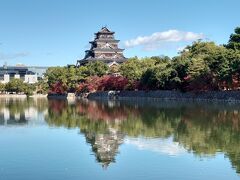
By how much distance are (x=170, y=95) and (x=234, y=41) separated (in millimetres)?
10107

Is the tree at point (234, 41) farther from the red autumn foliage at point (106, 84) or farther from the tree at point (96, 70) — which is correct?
the tree at point (96, 70)

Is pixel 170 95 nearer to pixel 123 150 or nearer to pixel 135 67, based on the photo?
pixel 135 67

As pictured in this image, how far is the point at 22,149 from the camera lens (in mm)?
17844

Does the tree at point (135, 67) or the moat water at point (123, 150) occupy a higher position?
the tree at point (135, 67)

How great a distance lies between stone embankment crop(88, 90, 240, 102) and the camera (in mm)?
52881

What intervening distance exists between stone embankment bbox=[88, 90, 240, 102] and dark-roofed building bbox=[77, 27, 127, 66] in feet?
56.6

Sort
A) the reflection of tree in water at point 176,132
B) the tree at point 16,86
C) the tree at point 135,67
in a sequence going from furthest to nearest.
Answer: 1. the tree at point 16,86
2. the tree at point 135,67
3. the reflection of tree in water at point 176,132

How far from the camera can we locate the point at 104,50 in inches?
3930

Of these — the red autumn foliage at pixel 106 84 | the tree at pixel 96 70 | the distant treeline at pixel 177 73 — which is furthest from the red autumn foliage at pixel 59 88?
the tree at pixel 96 70

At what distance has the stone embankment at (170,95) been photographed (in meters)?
52.9

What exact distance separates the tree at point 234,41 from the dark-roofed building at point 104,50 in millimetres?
39837

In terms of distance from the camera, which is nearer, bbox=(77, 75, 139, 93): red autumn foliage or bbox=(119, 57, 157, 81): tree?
bbox=(119, 57, 157, 81): tree

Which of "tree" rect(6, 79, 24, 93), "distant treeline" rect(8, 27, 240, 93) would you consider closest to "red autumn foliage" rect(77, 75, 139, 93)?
"distant treeline" rect(8, 27, 240, 93)

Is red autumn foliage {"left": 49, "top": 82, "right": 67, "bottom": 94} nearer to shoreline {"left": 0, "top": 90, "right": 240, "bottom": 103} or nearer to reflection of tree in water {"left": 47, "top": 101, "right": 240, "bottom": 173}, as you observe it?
shoreline {"left": 0, "top": 90, "right": 240, "bottom": 103}
